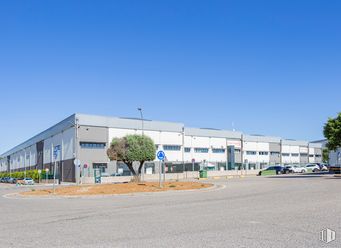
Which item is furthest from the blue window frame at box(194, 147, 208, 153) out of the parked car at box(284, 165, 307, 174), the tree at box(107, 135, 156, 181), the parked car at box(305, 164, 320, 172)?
the tree at box(107, 135, 156, 181)

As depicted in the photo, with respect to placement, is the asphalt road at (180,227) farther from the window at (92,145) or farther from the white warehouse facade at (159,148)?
the window at (92,145)

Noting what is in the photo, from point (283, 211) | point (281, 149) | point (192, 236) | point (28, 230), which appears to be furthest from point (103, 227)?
point (281, 149)

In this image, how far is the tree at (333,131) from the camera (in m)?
44.3

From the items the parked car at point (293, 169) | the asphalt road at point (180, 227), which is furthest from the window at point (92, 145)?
the asphalt road at point (180, 227)

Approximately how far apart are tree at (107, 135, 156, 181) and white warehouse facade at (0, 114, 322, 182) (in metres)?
15.8

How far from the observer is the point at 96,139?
6469 centimetres

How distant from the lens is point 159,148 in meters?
72.5

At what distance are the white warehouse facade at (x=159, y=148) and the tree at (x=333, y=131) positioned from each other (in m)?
17.0

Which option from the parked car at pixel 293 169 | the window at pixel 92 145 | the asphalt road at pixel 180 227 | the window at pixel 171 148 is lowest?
the parked car at pixel 293 169

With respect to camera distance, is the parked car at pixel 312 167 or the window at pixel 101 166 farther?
the parked car at pixel 312 167

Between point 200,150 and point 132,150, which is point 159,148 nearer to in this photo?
point 200,150

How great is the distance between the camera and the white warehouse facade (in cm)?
6406

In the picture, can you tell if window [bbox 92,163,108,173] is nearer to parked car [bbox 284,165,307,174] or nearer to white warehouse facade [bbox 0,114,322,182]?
white warehouse facade [bbox 0,114,322,182]

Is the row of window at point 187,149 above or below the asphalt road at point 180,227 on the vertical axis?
above
